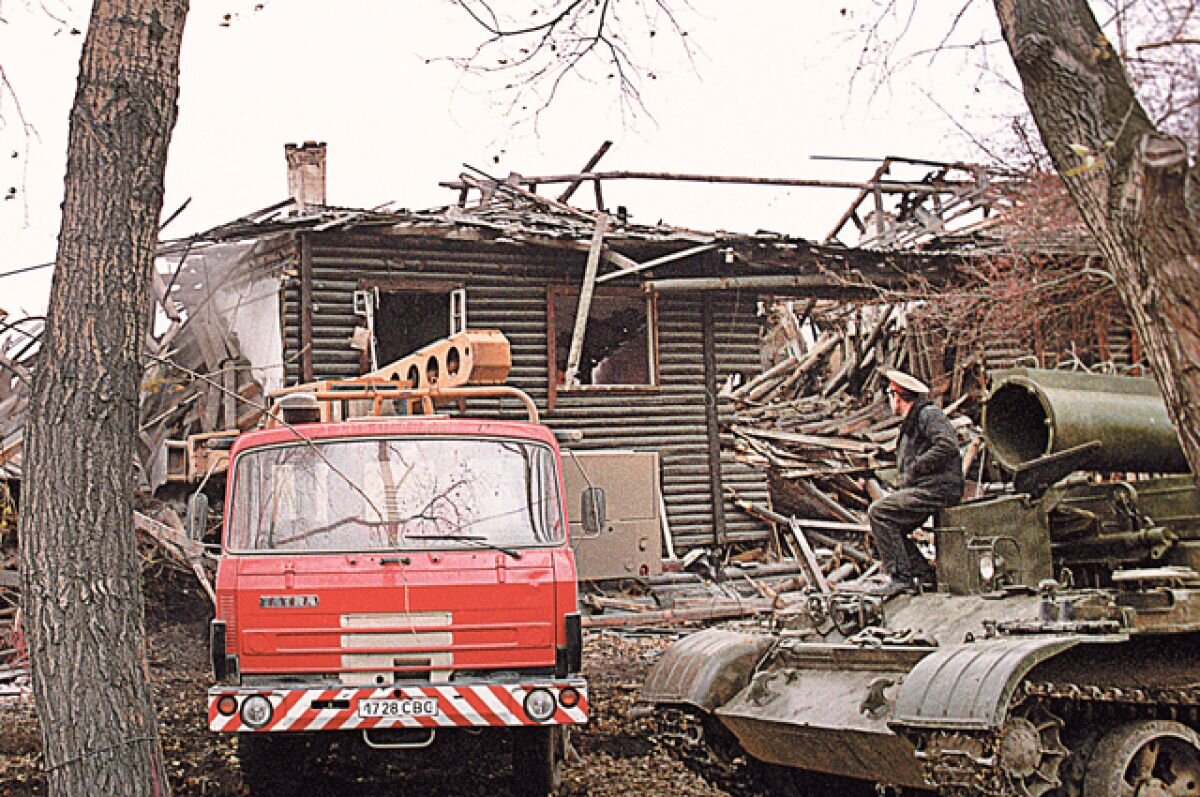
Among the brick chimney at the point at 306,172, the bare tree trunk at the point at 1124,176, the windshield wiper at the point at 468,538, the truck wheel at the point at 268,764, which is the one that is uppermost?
the brick chimney at the point at 306,172

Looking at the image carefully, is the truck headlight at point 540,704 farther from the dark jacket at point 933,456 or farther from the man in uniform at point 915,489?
the dark jacket at point 933,456

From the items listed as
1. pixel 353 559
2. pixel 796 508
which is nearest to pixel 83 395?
pixel 353 559

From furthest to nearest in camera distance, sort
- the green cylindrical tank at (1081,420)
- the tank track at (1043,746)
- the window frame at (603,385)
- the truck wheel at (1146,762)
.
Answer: the window frame at (603,385) → the green cylindrical tank at (1081,420) → the truck wheel at (1146,762) → the tank track at (1043,746)

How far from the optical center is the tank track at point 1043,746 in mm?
6062

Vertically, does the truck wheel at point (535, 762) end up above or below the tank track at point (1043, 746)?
below

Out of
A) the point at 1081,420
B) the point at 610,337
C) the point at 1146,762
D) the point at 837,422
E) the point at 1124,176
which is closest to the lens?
the point at 1124,176

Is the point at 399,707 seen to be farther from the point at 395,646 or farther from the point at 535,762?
the point at 535,762

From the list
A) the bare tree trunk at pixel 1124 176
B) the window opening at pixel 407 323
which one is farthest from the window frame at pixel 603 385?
the bare tree trunk at pixel 1124 176

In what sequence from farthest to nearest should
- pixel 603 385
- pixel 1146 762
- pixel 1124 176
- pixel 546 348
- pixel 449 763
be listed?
pixel 603 385, pixel 546 348, pixel 449 763, pixel 1146 762, pixel 1124 176

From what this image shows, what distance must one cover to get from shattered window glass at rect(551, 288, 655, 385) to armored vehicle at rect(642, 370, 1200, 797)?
9.11 metres

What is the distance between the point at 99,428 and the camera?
18.9ft

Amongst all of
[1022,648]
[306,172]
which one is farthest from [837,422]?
[1022,648]

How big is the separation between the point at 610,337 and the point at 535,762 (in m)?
11.6

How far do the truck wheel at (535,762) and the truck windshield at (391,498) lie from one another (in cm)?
114
